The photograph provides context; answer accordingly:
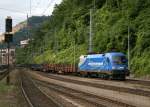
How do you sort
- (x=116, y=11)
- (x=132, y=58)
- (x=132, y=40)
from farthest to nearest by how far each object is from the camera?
(x=116, y=11) → (x=132, y=40) → (x=132, y=58)

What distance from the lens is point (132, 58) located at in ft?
239

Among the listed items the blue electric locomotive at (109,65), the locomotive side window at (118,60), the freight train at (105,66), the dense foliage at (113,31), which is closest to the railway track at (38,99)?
the blue electric locomotive at (109,65)

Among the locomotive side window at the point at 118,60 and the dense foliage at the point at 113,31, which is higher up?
the dense foliage at the point at 113,31

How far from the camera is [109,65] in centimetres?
5853

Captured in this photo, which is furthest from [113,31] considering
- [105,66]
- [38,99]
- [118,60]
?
[38,99]

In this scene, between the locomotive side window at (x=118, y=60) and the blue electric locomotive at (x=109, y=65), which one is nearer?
the blue electric locomotive at (x=109, y=65)

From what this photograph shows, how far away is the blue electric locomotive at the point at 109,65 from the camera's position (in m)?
57.2

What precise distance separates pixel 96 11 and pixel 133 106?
8933 centimetres

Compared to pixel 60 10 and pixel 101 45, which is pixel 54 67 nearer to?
pixel 101 45

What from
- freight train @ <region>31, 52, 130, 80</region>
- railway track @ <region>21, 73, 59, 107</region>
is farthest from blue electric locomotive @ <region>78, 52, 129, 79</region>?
railway track @ <region>21, 73, 59, 107</region>

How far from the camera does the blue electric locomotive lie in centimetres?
5719

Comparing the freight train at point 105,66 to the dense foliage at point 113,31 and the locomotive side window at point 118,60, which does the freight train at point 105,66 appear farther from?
the dense foliage at point 113,31

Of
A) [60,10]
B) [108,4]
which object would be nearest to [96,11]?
[108,4]

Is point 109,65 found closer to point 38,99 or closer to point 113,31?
point 113,31
